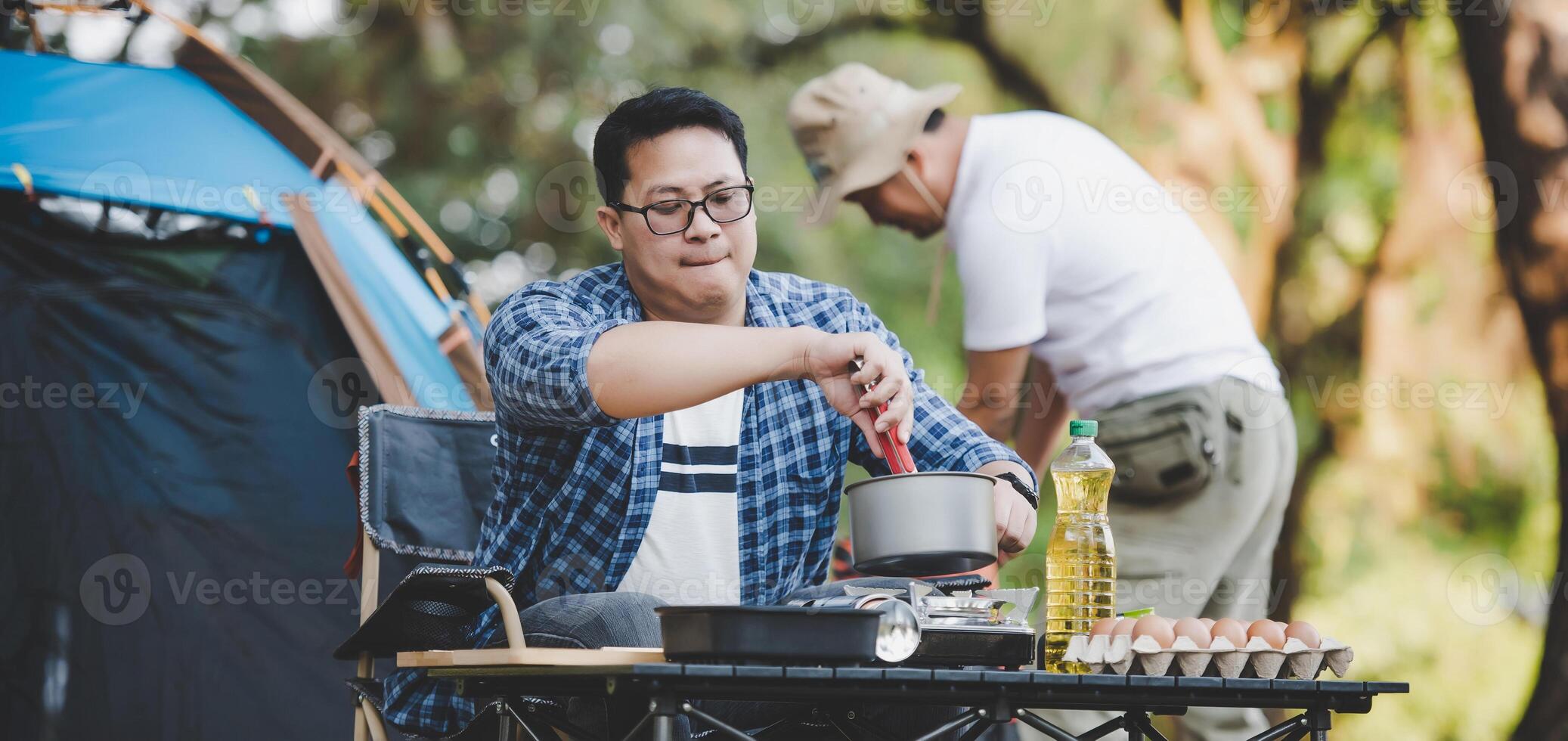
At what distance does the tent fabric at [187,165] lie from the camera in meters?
3.09

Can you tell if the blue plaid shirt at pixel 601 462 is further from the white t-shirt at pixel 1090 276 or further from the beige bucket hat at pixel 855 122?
the beige bucket hat at pixel 855 122

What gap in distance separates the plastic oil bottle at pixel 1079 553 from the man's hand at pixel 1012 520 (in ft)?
0.14

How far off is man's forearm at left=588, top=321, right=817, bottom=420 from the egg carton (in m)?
0.47

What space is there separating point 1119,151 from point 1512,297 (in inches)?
46.8

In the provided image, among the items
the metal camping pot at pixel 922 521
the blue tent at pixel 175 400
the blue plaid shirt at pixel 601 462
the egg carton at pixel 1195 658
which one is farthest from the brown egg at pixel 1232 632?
the blue tent at pixel 175 400

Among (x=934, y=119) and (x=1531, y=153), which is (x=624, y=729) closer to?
(x=934, y=119)

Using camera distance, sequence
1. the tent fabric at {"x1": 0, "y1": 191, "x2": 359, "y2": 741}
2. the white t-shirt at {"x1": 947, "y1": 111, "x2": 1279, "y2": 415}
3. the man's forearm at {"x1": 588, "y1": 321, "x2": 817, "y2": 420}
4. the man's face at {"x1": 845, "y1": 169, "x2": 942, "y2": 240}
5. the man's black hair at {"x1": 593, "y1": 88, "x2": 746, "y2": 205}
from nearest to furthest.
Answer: the man's forearm at {"x1": 588, "y1": 321, "x2": 817, "y2": 420} < the man's black hair at {"x1": 593, "y1": 88, "x2": 746, "y2": 205} < the tent fabric at {"x1": 0, "y1": 191, "x2": 359, "y2": 741} < the white t-shirt at {"x1": 947, "y1": 111, "x2": 1279, "y2": 415} < the man's face at {"x1": 845, "y1": 169, "x2": 942, "y2": 240}

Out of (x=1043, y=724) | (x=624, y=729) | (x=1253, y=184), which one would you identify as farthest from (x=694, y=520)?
(x=1253, y=184)

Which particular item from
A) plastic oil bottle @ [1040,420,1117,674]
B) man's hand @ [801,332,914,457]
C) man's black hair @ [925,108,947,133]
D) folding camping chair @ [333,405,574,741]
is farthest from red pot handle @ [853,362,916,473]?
man's black hair @ [925,108,947,133]

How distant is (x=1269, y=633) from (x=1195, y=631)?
0.28ft

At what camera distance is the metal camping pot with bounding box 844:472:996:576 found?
4.48 feet

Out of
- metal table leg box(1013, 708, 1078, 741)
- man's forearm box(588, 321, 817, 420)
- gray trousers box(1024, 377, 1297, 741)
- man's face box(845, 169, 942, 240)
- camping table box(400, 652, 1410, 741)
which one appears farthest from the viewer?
man's face box(845, 169, 942, 240)

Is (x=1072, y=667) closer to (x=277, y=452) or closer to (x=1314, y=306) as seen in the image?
(x=277, y=452)

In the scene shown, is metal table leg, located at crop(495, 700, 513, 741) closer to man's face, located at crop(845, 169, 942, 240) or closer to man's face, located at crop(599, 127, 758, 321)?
man's face, located at crop(599, 127, 758, 321)
